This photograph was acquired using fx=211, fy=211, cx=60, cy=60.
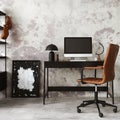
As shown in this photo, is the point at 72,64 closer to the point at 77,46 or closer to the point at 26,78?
the point at 77,46

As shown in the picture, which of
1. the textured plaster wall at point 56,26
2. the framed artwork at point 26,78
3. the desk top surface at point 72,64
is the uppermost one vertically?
the textured plaster wall at point 56,26

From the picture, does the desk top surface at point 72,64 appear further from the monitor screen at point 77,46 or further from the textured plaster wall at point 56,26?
the textured plaster wall at point 56,26

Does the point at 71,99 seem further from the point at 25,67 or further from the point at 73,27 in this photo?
the point at 73,27

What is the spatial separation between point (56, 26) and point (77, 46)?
0.71 m

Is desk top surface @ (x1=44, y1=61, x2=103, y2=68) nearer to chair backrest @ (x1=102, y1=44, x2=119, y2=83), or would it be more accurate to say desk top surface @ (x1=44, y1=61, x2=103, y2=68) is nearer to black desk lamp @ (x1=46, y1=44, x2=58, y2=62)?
black desk lamp @ (x1=46, y1=44, x2=58, y2=62)

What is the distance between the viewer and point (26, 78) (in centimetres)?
475

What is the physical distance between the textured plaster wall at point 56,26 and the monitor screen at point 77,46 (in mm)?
286

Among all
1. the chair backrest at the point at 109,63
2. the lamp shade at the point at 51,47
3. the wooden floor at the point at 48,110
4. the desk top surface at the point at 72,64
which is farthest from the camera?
the lamp shade at the point at 51,47

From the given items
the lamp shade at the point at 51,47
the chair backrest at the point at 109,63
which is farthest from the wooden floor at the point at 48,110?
the lamp shade at the point at 51,47

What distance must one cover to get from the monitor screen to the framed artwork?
77cm

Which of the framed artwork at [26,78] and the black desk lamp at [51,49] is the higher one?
the black desk lamp at [51,49]

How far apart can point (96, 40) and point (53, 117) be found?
2269mm

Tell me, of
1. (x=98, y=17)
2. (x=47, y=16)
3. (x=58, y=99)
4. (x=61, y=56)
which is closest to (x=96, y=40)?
(x=98, y=17)

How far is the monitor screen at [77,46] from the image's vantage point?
4484 mm
